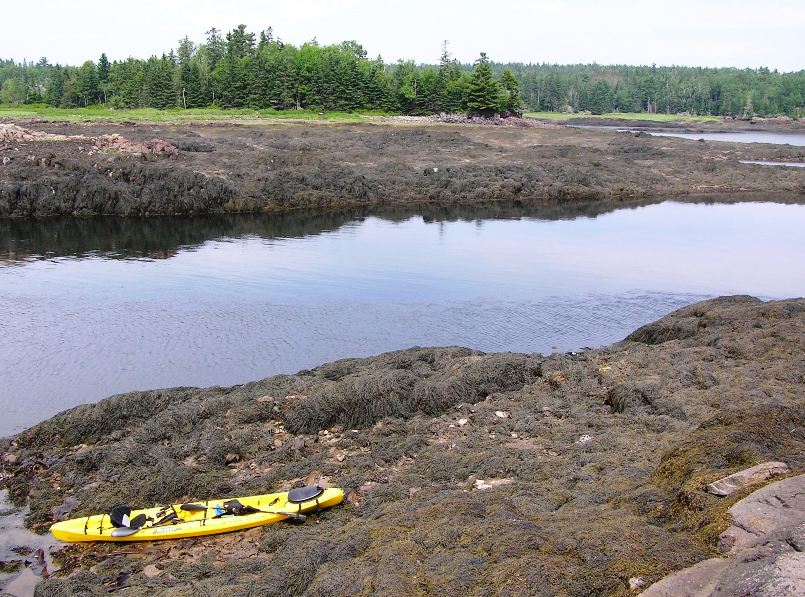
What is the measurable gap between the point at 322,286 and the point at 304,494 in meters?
18.6

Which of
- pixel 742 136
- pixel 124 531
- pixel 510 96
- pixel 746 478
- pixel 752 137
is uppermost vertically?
pixel 510 96

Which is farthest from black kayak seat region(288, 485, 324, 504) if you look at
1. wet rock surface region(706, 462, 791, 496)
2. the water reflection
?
the water reflection

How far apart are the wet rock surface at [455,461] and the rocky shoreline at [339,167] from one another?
31381mm

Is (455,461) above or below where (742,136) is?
below

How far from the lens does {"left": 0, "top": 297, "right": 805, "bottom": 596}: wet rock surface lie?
1023cm

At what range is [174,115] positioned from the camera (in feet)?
267

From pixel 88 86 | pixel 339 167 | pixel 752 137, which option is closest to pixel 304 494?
pixel 339 167

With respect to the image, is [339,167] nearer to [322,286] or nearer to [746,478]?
[322,286]

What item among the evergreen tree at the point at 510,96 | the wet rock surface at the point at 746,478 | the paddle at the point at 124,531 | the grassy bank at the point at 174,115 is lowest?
the paddle at the point at 124,531

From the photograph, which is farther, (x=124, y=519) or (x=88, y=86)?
(x=88, y=86)

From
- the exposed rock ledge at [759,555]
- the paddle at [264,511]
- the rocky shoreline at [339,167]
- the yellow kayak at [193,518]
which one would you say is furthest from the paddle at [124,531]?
the rocky shoreline at [339,167]

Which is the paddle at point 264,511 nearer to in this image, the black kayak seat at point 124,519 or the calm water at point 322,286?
the black kayak seat at point 124,519

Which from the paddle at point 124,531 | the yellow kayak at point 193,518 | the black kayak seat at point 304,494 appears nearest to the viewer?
the paddle at point 124,531

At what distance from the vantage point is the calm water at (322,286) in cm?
2327
